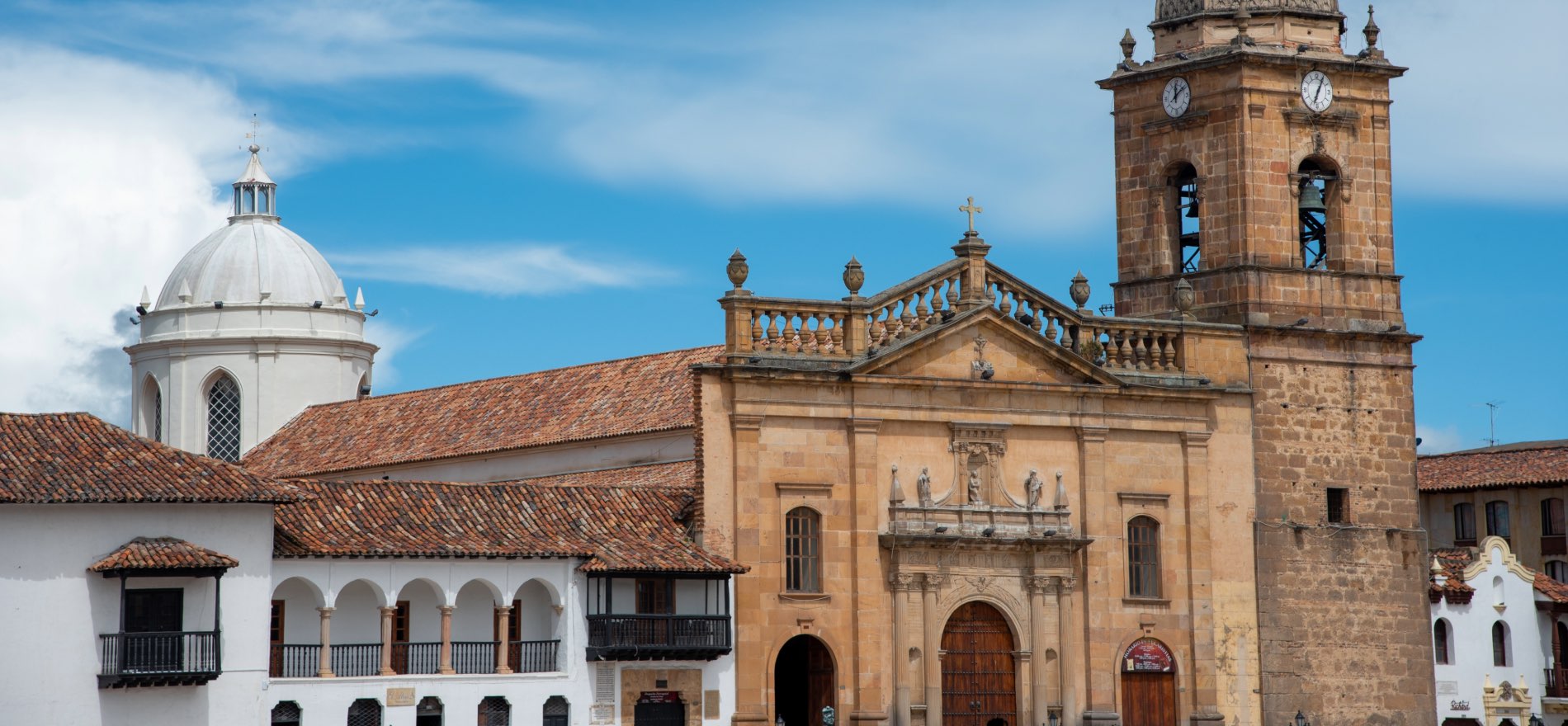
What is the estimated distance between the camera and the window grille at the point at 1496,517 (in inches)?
2808

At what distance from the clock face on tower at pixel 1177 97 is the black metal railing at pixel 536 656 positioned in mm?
16782

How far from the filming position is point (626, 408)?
4916 centimetres

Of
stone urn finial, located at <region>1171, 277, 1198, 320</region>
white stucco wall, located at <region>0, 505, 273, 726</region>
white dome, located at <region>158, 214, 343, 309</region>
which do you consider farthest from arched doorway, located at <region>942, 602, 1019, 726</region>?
white dome, located at <region>158, 214, 343, 309</region>

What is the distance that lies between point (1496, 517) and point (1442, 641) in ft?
48.7

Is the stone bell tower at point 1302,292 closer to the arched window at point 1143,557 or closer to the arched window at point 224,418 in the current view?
the arched window at point 1143,557

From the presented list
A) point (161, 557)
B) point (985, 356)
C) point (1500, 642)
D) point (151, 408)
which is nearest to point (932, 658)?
point (985, 356)

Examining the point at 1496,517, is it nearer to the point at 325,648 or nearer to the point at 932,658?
the point at 932,658

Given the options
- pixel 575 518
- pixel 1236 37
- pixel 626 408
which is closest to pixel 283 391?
pixel 626 408

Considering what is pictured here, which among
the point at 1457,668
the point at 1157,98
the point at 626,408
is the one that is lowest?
the point at 1457,668

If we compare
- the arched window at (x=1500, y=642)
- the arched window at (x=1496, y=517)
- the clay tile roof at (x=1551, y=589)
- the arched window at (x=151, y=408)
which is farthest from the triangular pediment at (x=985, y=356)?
the arched window at (x=1496, y=517)

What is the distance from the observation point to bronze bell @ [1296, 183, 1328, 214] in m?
48.3

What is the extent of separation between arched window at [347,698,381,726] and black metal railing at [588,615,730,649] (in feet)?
12.1

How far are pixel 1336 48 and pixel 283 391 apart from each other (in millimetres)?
27985

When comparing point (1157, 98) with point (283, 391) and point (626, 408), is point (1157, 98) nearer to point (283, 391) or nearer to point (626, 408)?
point (626, 408)
